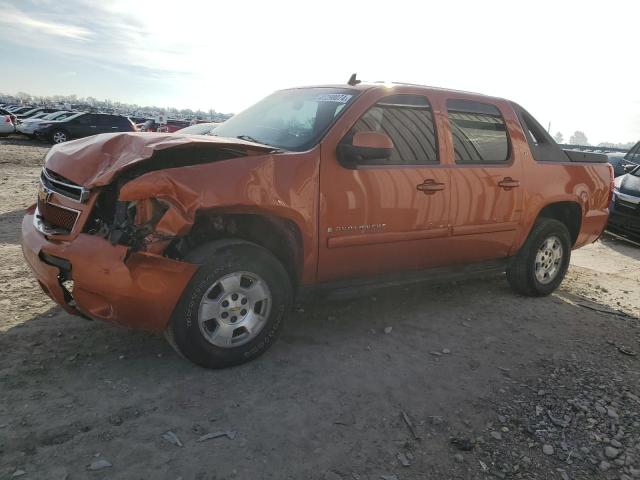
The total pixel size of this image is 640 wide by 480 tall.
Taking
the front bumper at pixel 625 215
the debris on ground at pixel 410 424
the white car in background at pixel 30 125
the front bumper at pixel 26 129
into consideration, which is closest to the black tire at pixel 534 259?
the debris on ground at pixel 410 424

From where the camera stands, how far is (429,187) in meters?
3.94

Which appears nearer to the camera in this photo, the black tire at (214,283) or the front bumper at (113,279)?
the front bumper at (113,279)

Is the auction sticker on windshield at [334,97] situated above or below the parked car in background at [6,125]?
above

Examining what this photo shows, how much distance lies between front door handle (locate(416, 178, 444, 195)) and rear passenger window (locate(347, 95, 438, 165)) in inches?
6.3

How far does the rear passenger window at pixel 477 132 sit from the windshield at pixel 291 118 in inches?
40.3

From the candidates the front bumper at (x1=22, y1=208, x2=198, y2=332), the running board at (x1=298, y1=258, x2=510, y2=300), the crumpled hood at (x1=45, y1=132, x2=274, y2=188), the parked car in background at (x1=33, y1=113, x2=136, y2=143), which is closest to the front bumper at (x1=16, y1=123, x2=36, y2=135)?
the parked car in background at (x1=33, y1=113, x2=136, y2=143)

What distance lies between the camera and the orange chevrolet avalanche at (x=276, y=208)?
2.84 m

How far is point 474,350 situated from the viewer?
387 centimetres

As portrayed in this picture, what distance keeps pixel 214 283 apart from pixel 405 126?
76.9 inches

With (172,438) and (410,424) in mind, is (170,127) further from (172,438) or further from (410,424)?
(410,424)

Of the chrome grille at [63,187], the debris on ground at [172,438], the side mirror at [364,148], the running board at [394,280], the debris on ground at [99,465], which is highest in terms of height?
the side mirror at [364,148]

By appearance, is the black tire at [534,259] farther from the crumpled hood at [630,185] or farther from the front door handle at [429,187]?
the crumpled hood at [630,185]

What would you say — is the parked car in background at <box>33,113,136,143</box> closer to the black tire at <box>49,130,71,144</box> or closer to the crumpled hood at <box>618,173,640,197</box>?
the black tire at <box>49,130,71,144</box>

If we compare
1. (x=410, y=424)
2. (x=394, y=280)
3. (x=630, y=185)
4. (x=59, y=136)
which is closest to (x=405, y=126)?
(x=394, y=280)
